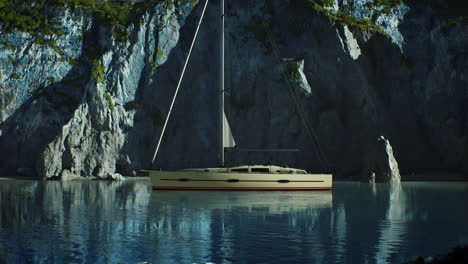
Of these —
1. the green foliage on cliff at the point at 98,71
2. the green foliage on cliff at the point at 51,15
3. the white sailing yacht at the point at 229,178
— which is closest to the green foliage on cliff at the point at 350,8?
the green foliage on cliff at the point at 51,15

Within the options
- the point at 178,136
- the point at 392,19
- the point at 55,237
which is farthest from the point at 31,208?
the point at 392,19

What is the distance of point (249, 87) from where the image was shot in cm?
9894

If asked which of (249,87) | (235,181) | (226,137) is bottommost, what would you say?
(235,181)

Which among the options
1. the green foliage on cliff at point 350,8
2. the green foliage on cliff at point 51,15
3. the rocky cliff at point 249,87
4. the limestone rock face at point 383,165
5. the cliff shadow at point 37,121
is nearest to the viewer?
the limestone rock face at point 383,165

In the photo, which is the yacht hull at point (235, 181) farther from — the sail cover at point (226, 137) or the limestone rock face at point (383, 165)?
the limestone rock face at point (383, 165)

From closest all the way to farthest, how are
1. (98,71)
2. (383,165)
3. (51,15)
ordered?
(383,165), (98,71), (51,15)

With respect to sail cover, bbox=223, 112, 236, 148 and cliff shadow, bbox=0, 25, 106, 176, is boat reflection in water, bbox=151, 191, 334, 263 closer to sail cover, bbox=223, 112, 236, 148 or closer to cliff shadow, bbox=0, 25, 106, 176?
sail cover, bbox=223, 112, 236, 148

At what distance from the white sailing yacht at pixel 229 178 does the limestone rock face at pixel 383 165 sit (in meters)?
22.8

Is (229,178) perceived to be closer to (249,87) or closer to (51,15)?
(249,87)

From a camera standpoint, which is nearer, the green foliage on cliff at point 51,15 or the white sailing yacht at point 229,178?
the white sailing yacht at point 229,178

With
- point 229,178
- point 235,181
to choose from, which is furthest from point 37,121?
point 235,181

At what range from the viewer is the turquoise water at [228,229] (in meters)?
23.5

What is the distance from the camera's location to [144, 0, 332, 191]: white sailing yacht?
5606 cm

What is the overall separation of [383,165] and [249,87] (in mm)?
27968
